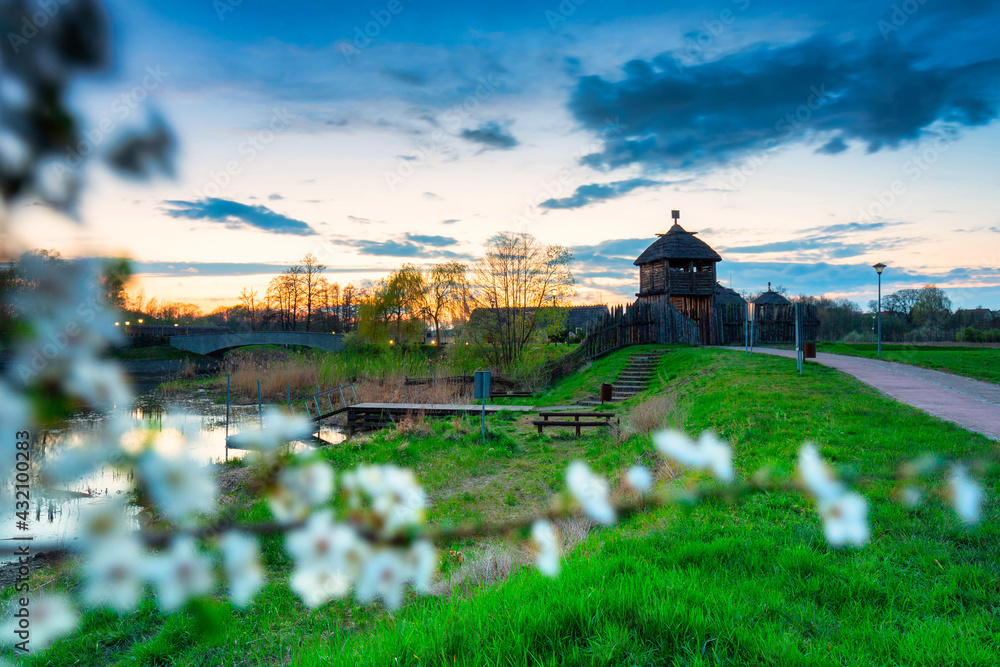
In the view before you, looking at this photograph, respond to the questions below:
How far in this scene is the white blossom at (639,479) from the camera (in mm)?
8375

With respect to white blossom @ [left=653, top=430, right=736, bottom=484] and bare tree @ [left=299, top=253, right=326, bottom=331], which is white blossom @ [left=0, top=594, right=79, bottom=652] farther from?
bare tree @ [left=299, top=253, right=326, bottom=331]

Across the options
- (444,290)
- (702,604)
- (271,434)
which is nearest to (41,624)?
(271,434)

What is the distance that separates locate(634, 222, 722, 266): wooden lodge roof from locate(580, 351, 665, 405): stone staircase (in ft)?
36.3

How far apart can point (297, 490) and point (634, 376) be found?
865 inches

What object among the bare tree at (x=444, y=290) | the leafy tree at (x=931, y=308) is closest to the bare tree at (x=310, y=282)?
the bare tree at (x=444, y=290)

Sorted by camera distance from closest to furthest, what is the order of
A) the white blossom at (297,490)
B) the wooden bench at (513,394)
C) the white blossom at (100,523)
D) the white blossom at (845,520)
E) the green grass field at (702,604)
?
the white blossom at (100,523) < the white blossom at (297,490) < the green grass field at (702,604) < the white blossom at (845,520) < the wooden bench at (513,394)

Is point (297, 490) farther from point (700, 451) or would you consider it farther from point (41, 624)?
point (700, 451)

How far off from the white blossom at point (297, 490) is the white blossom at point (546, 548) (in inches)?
115

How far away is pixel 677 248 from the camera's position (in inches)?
1396

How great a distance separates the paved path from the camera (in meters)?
9.17

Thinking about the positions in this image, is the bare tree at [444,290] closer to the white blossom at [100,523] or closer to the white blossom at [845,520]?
the white blossom at [845,520]

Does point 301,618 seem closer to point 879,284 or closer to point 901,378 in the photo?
point 901,378

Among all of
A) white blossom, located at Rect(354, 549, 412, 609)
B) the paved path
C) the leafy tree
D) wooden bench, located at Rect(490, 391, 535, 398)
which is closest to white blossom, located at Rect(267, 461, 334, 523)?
white blossom, located at Rect(354, 549, 412, 609)

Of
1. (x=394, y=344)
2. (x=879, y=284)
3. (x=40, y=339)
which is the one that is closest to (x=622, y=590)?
(x=40, y=339)
